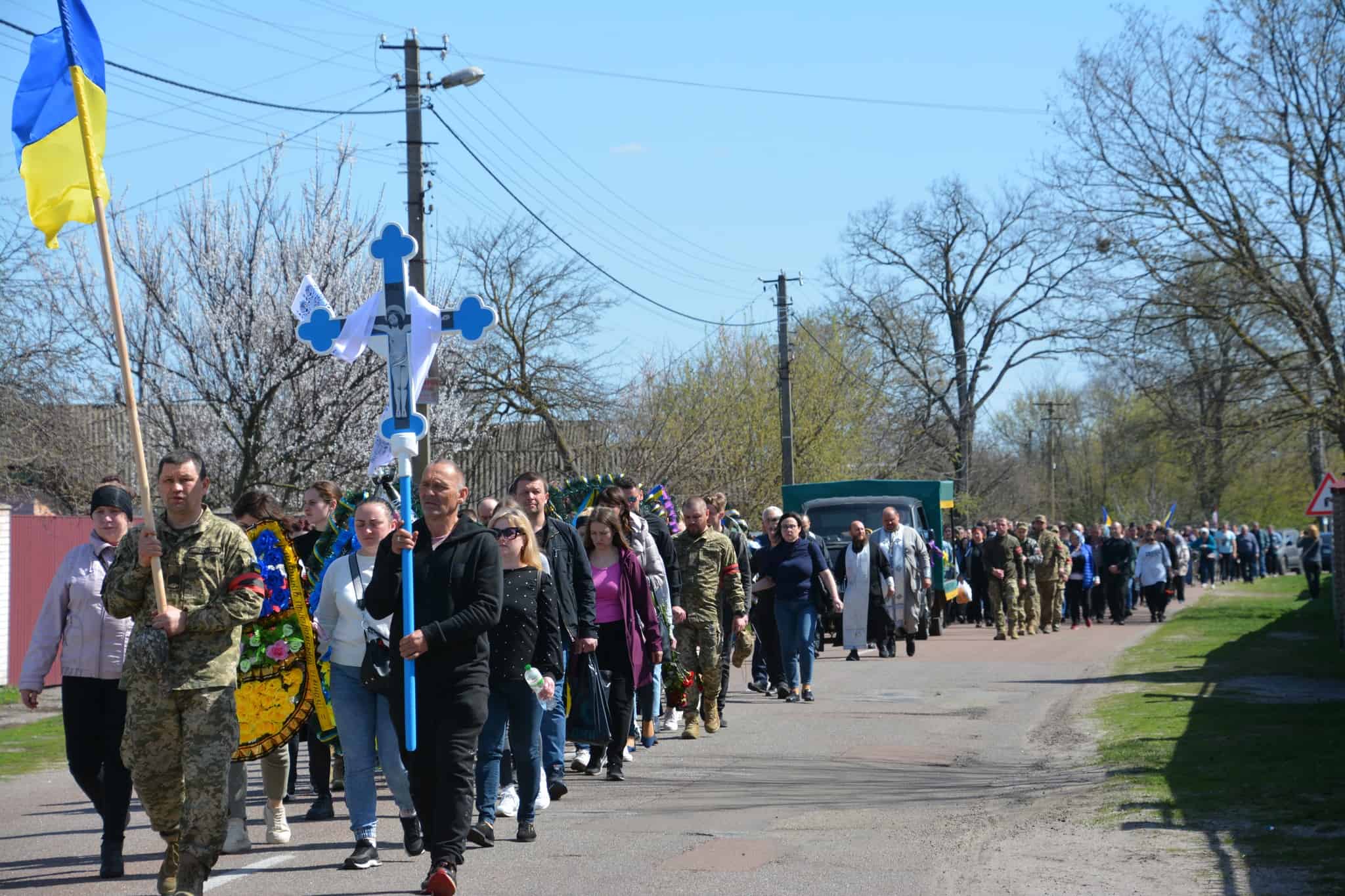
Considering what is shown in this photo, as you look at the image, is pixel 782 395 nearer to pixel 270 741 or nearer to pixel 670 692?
pixel 670 692

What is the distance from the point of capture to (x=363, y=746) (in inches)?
304

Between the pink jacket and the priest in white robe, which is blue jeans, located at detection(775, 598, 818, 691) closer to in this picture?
the priest in white robe

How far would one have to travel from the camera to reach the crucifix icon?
7859 millimetres

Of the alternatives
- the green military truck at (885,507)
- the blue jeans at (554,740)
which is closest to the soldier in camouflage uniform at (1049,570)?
the green military truck at (885,507)

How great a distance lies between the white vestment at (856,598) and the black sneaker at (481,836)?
40.4 feet

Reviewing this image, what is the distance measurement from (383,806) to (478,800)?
1.74 meters

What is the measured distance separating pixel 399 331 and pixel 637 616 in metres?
3.30

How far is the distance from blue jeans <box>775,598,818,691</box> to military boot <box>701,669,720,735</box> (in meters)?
2.01

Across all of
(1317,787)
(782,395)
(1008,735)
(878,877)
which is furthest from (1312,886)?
(782,395)

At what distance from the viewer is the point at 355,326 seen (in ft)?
27.1

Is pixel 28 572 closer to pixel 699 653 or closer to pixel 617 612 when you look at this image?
pixel 699 653

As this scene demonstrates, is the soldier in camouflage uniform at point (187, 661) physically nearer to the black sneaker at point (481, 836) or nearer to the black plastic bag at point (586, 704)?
the black sneaker at point (481, 836)

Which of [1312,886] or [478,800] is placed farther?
[478,800]

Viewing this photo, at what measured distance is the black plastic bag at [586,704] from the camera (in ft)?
33.4
